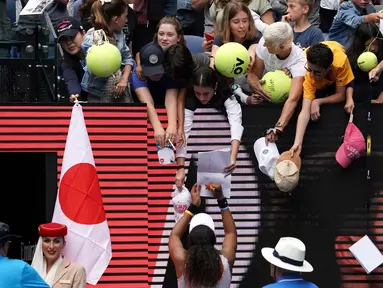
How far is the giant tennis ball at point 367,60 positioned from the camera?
38.8ft

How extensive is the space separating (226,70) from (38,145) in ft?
6.38

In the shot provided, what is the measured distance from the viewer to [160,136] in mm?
11789

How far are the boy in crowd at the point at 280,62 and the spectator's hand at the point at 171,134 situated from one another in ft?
2.60

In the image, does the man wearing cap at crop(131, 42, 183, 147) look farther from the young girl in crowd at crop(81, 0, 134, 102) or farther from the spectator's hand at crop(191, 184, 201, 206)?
the spectator's hand at crop(191, 184, 201, 206)

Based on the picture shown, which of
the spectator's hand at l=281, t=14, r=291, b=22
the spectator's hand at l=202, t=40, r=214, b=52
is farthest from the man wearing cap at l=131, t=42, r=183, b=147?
the spectator's hand at l=281, t=14, r=291, b=22

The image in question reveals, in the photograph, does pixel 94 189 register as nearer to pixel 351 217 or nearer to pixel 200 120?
pixel 200 120

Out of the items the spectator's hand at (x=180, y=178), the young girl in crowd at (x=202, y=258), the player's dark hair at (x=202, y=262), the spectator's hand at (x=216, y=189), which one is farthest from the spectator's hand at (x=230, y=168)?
the player's dark hair at (x=202, y=262)

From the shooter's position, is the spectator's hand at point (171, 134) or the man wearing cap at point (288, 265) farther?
the spectator's hand at point (171, 134)

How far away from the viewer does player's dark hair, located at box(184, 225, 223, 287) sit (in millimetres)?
9633

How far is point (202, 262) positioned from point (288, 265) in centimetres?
83

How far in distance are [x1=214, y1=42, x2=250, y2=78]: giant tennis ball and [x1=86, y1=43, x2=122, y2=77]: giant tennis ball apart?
37.7 inches

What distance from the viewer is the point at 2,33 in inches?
488

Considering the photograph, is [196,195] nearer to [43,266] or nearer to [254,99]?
[254,99]

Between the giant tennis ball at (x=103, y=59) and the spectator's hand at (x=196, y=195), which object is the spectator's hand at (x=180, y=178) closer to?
the spectator's hand at (x=196, y=195)
